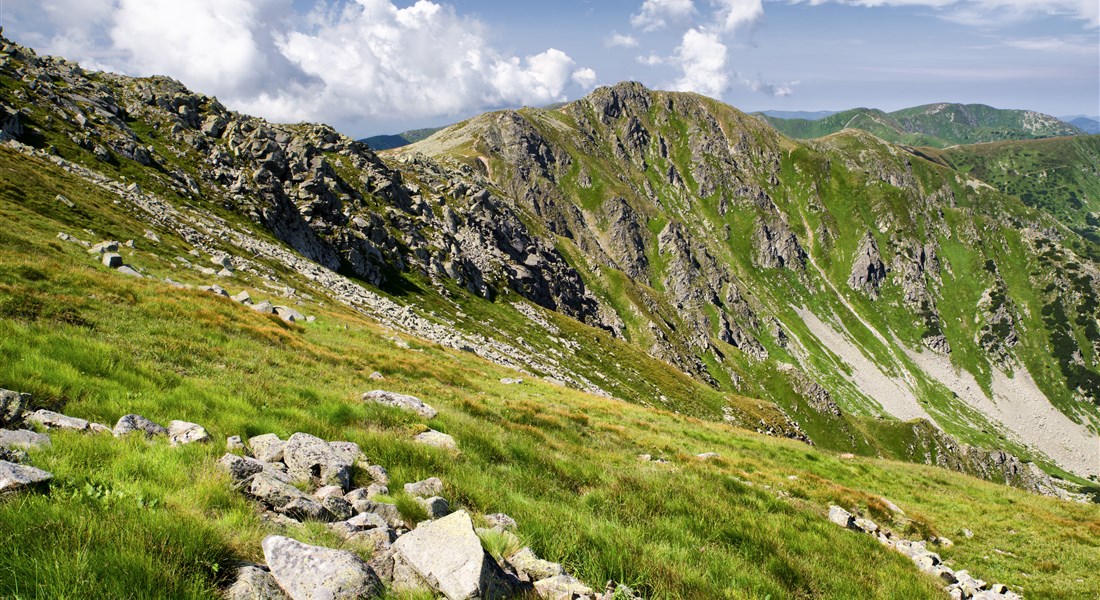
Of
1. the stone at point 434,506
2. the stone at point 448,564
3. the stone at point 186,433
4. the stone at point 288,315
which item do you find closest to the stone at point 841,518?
the stone at point 434,506

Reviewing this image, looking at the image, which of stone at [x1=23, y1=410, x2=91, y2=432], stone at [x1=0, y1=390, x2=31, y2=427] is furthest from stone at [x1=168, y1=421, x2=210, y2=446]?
stone at [x1=0, y1=390, x2=31, y2=427]

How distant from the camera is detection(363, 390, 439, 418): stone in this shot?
13.0 meters

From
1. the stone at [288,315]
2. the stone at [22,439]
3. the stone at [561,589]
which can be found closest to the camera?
the stone at [561,589]

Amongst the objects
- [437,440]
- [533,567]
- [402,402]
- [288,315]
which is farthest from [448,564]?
[288,315]

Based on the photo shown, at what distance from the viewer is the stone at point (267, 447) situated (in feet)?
26.1

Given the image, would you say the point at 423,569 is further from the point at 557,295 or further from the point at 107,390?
the point at 557,295

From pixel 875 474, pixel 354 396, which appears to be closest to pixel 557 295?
pixel 875 474

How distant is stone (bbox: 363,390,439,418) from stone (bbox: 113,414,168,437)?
543 cm

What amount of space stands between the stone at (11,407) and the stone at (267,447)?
9.59 ft

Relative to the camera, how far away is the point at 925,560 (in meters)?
11.8

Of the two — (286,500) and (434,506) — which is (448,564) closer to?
(434,506)

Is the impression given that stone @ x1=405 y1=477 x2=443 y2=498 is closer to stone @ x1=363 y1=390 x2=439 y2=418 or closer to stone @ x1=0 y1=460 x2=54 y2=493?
stone @ x1=0 y1=460 x2=54 y2=493

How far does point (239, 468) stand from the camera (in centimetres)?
669

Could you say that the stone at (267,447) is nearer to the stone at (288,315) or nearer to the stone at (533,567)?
the stone at (533,567)
